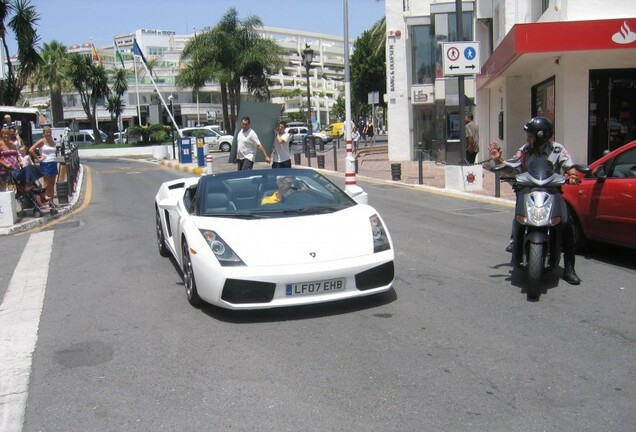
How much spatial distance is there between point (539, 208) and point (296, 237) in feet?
7.71

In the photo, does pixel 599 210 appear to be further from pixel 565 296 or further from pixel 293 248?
pixel 293 248

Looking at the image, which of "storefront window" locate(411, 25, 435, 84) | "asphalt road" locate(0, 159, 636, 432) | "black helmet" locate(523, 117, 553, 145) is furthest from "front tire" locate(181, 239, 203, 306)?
Result: "storefront window" locate(411, 25, 435, 84)

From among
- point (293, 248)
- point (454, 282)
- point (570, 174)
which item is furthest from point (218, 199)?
point (570, 174)

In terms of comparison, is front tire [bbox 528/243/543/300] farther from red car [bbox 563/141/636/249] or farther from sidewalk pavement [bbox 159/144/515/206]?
sidewalk pavement [bbox 159/144/515/206]

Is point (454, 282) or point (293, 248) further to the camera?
point (454, 282)

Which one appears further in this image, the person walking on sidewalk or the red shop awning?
the person walking on sidewalk

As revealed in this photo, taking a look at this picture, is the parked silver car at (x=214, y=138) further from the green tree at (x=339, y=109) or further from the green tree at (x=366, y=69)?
the green tree at (x=339, y=109)

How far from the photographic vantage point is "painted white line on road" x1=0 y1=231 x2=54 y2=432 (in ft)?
13.4

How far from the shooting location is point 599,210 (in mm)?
7398

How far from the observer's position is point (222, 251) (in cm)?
551

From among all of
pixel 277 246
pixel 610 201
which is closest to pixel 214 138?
pixel 610 201

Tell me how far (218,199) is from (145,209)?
311 inches

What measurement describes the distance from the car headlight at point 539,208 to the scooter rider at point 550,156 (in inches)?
10.7

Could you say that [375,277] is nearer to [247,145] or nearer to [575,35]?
[247,145]
